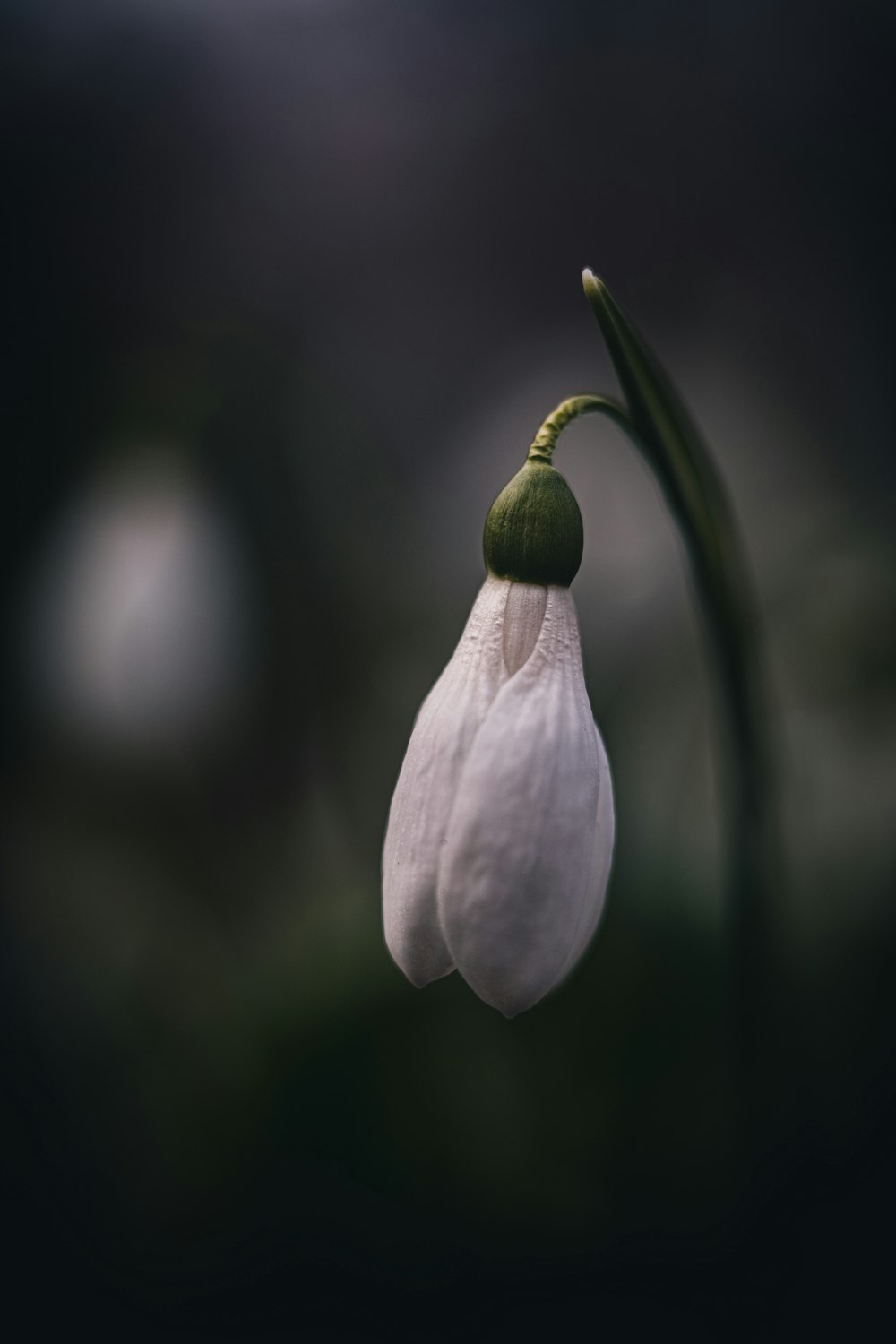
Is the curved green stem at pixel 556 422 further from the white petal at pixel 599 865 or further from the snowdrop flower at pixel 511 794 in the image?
the white petal at pixel 599 865

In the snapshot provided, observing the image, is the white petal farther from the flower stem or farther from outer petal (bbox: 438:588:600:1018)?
the flower stem

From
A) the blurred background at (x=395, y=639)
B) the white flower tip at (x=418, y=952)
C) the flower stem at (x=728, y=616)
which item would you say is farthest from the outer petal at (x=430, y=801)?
the blurred background at (x=395, y=639)

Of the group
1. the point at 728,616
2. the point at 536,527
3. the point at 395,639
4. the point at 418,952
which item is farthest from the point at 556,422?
the point at 395,639

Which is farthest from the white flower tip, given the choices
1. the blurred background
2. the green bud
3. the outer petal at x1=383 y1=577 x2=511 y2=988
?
the blurred background

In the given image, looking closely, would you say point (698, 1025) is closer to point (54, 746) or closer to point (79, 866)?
point (79, 866)

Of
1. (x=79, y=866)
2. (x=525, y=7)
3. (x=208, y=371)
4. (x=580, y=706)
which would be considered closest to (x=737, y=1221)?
(x=580, y=706)

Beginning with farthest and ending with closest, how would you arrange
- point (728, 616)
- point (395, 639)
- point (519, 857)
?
point (395, 639), point (728, 616), point (519, 857)

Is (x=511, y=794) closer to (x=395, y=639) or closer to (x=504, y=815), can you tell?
(x=504, y=815)
